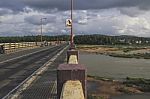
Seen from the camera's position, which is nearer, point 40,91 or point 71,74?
point 71,74

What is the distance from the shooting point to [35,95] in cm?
1237

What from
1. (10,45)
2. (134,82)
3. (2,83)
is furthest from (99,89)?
(10,45)

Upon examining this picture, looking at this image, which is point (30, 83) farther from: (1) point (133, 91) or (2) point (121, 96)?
(1) point (133, 91)

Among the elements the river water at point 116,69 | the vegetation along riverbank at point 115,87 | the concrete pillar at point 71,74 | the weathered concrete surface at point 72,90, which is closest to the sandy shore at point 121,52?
the river water at point 116,69

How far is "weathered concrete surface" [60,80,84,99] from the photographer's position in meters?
7.27

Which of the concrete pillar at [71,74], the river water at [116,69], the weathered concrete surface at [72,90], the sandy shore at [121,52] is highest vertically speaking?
the concrete pillar at [71,74]

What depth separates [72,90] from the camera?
26.6 feet

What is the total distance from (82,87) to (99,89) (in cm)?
1564

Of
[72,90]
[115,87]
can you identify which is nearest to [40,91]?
A: [72,90]

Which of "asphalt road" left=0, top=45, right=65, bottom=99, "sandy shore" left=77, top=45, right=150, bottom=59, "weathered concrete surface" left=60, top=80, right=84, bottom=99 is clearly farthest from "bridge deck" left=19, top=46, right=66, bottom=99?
"sandy shore" left=77, top=45, right=150, bottom=59

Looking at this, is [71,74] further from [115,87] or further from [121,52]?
[121,52]

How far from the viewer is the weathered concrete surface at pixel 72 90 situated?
7.27 metres

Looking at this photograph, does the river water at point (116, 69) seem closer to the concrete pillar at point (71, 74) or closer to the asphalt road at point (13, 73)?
the asphalt road at point (13, 73)

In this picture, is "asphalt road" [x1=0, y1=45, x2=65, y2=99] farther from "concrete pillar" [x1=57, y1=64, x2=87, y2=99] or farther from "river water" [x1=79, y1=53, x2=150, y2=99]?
"river water" [x1=79, y1=53, x2=150, y2=99]
